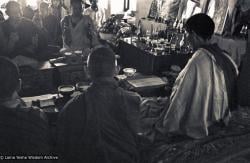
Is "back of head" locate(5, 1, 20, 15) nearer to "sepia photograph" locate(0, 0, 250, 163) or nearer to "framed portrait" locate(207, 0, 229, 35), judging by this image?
"sepia photograph" locate(0, 0, 250, 163)

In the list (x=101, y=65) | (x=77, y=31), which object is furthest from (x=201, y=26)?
(x=77, y=31)

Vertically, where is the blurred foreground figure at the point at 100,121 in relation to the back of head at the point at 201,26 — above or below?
below

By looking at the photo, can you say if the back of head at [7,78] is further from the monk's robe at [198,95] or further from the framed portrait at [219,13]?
the framed portrait at [219,13]

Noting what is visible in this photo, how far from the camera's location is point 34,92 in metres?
6.04

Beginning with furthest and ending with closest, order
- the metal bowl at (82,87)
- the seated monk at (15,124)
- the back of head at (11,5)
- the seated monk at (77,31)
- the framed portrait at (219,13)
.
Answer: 1. the framed portrait at (219,13)
2. the seated monk at (77,31)
3. the back of head at (11,5)
4. the metal bowl at (82,87)
5. the seated monk at (15,124)

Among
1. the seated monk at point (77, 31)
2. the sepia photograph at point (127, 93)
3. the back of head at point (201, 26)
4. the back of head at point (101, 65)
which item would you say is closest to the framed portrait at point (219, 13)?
the sepia photograph at point (127, 93)

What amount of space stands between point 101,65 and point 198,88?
1.97m

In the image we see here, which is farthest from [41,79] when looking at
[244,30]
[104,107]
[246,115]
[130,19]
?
[130,19]

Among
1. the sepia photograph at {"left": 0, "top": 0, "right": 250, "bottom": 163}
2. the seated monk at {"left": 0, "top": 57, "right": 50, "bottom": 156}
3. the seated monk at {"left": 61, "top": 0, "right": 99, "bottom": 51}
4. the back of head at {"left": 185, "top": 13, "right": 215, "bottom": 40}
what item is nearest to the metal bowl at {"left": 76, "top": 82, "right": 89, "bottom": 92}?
the sepia photograph at {"left": 0, "top": 0, "right": 250, "bottom": 163}

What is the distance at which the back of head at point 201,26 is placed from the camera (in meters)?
4.52

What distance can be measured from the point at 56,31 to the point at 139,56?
3.35m

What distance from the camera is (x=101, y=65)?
121 inches

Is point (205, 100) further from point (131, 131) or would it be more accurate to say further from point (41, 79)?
point (41, 79)

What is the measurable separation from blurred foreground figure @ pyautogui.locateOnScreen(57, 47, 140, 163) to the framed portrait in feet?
18.4
